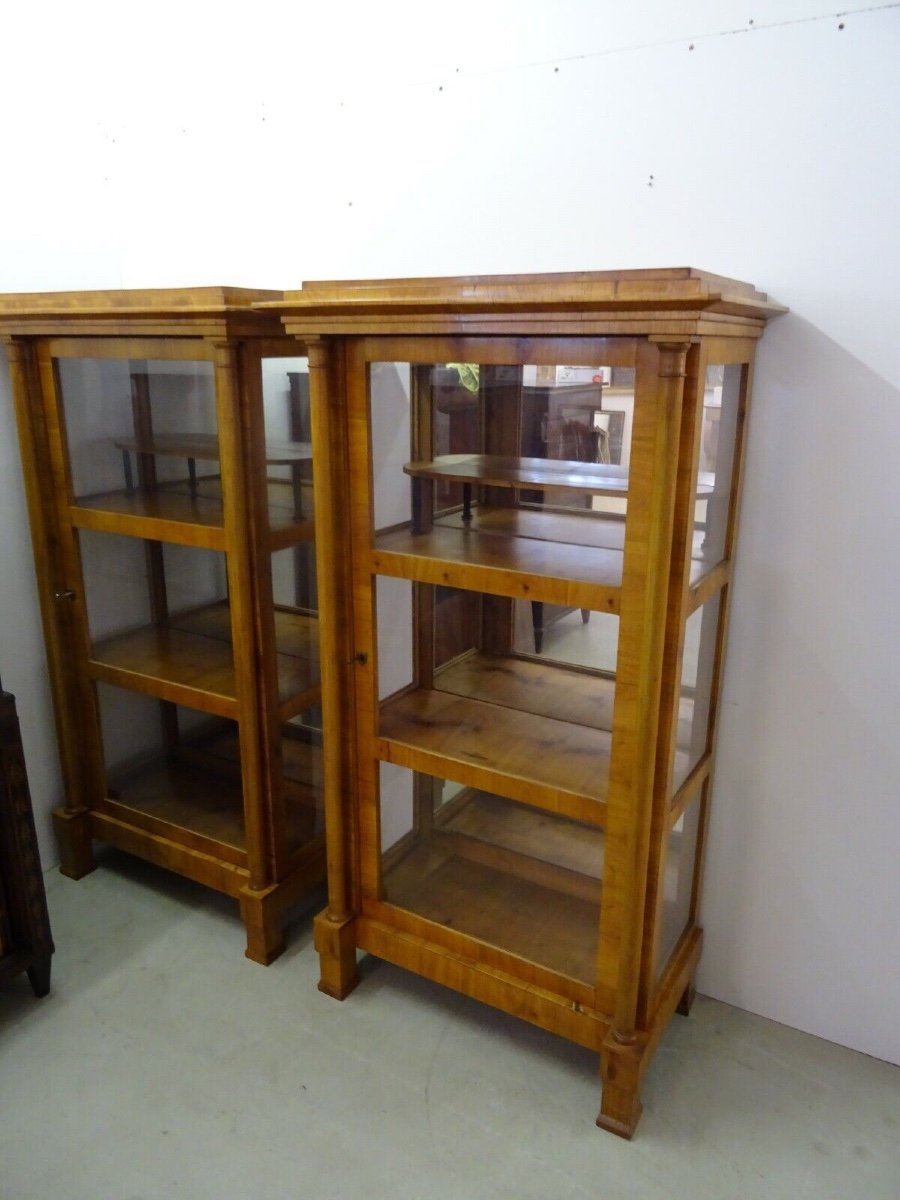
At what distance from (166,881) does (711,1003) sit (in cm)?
147

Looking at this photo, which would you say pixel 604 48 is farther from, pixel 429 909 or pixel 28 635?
pixel 28 635

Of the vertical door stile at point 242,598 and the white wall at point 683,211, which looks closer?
the white wall at point 683,211

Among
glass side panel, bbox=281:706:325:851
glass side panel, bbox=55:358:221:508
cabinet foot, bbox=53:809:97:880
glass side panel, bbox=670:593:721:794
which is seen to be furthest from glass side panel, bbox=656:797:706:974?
cabinet foot, bbox=53:809:97:880

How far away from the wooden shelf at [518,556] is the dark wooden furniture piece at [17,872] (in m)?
0.90

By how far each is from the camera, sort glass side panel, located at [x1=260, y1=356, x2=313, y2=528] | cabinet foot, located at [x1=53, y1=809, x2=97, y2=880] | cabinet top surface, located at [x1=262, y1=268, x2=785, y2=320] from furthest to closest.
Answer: cabinet foot, located at [x1=53, y1=809, x2=97, y2=880], glass side panel, located at [x1=260, y1=356, x2=313, y2=528], cabinet top surface, located at [x1=262, y1=268, x2=785, y2=320]

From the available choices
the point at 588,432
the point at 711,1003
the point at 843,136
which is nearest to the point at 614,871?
the point at 711,1003

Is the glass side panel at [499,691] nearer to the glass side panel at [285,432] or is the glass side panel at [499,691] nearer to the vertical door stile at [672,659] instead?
the vertical door stile at [672,659]

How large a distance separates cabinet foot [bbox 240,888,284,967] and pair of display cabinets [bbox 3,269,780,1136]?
1.6 inches

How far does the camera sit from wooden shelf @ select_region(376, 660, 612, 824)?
66.6 inches

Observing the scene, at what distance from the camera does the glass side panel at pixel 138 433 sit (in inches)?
80.4

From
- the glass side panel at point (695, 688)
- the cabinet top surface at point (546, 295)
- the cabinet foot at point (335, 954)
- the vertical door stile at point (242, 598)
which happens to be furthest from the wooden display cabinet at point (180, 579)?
the glass side panel at point (695, 688)

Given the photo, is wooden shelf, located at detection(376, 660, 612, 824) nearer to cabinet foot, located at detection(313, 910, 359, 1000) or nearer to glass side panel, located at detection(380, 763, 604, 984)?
glass side panel, located at detection(380, 763, 604, 984)

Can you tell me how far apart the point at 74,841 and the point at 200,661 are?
2.18ft

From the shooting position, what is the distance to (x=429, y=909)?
76.8 inches
